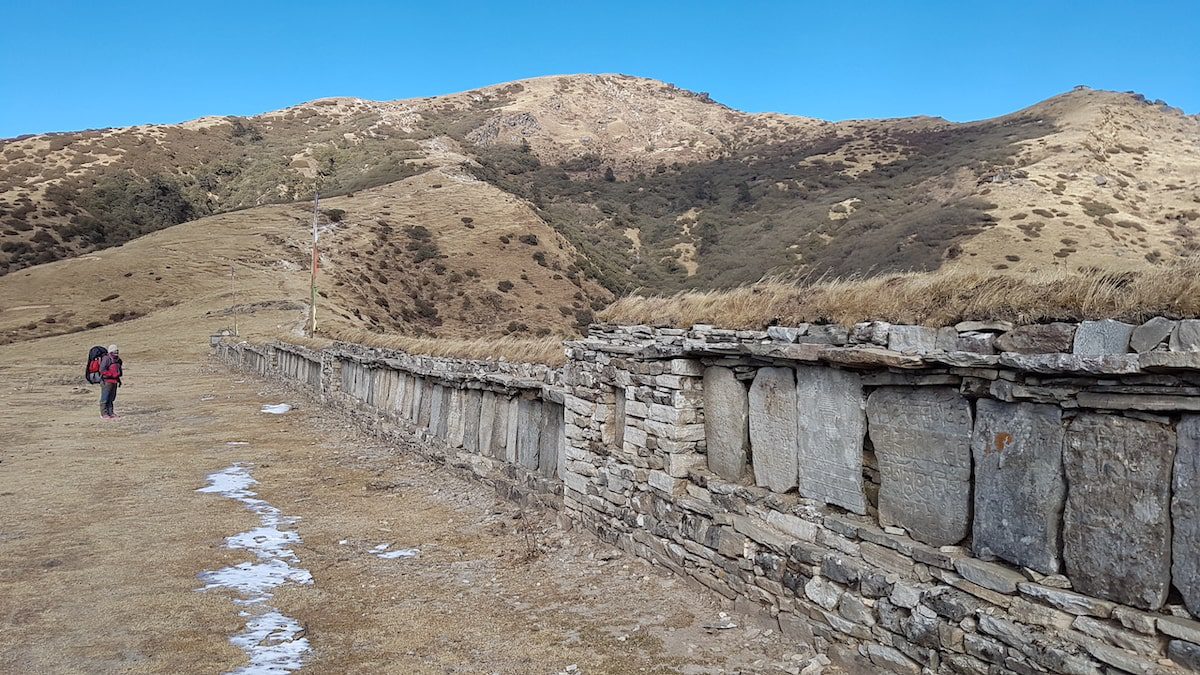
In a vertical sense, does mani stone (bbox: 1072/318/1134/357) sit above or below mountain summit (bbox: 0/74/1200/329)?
below

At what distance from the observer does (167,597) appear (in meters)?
6.37

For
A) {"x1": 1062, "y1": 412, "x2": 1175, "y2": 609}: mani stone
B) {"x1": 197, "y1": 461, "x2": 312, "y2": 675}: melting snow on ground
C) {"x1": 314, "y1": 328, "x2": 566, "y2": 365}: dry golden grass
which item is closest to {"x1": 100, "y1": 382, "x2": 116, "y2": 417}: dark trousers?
{"x1": 314, "y1": 328, "x2": 566, "y2": 365}: dry golden grass

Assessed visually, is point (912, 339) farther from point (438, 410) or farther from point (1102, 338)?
point (438, 410)

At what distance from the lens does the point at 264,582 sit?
6809 millimetres

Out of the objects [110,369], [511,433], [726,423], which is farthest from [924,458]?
[110,369]

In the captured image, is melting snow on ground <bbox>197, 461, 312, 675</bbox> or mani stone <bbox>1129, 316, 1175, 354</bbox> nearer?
mani stone <bbox>1129, 316, 1175, 354</bbox>

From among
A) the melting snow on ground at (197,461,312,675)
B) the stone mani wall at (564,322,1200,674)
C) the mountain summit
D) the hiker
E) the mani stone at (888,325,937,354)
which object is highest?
the mountain summit

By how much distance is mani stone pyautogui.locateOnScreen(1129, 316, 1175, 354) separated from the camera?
3.31 m

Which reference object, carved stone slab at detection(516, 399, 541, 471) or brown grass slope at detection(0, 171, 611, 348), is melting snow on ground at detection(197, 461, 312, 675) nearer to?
carved stone slab at detection(516, 399, 541, 471)

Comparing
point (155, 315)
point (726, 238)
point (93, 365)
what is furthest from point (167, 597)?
point (726, 238)

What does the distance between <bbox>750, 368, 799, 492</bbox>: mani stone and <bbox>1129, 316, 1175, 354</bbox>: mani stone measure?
2.31 metres

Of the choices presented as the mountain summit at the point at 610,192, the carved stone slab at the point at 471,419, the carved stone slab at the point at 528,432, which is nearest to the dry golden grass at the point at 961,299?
the carved stone slab at the point at 528,432

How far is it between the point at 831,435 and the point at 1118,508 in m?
1.85

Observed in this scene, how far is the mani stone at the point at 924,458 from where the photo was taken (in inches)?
167
